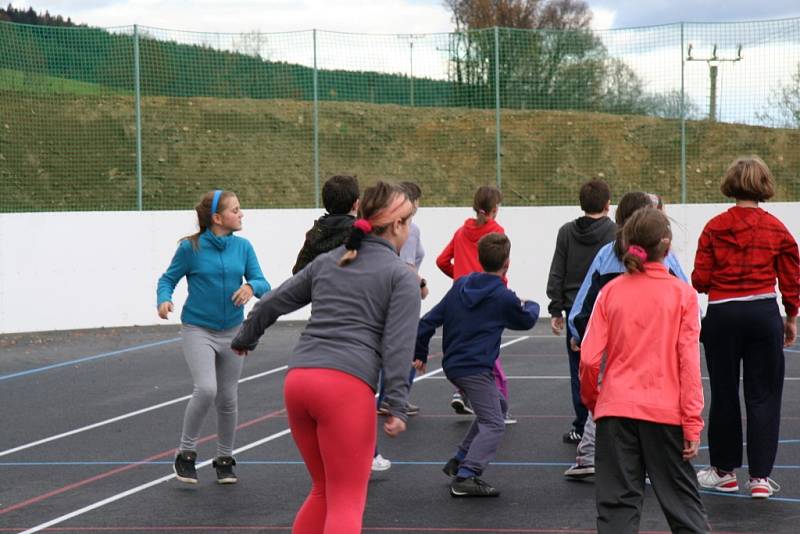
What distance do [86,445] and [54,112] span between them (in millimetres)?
14299

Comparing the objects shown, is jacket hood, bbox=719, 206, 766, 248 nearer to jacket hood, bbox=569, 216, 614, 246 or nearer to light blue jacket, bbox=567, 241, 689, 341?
light blue jacket, bbox=567, 241, 689, 341

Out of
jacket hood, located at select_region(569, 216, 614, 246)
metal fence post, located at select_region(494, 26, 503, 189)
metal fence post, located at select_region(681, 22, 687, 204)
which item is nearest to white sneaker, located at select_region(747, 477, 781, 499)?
jacket hood, located at select_region(569, 216, 614, 246)

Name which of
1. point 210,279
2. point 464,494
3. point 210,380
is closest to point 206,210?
point 210,279

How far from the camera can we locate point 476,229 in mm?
9164

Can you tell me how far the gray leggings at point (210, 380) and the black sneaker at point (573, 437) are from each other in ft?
7.83

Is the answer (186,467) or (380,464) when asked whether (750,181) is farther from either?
(186,467)

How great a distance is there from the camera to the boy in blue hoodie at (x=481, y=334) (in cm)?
678

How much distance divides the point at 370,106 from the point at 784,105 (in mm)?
7344

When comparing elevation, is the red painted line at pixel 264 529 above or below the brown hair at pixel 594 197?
below

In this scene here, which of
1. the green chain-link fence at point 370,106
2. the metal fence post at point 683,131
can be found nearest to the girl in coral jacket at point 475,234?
the green chain-link fence at point 370,106

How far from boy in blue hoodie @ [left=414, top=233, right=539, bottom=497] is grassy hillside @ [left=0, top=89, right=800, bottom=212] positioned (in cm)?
1232

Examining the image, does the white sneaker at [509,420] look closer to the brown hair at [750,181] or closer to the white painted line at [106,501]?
the white painted line at [106,501]

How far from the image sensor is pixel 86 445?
8.62m

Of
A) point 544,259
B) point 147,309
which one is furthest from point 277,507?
point 544,259
